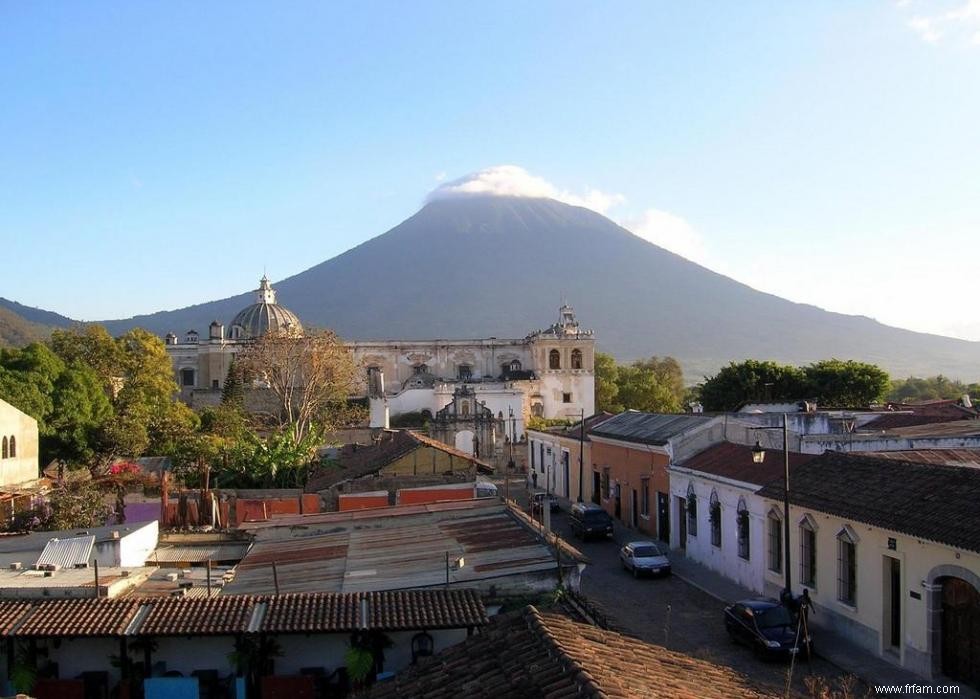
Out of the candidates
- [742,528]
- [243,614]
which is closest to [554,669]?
[243,614]

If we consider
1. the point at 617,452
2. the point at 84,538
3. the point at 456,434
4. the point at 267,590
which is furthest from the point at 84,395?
the point at 267,590

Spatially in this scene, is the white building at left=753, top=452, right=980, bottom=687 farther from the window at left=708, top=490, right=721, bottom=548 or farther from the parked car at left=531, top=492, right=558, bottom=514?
the parked car at left=531, top=492, right=558, bottom=514

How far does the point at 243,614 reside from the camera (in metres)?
11.1

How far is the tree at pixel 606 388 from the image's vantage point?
7662cm

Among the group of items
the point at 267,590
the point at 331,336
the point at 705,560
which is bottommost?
the point at 705,560

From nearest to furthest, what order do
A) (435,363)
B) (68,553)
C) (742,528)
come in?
(68,553), (742,528), (435,363)

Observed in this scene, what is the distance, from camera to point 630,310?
197 metres

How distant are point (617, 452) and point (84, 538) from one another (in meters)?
17.9

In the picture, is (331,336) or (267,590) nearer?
(267,590)

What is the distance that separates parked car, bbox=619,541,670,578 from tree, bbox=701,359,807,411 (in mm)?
35841

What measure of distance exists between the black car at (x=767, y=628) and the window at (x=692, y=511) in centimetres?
731

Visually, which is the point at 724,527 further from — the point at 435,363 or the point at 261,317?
the point at 261,317

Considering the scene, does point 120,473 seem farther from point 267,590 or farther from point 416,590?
point 416,590

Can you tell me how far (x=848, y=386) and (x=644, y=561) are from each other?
126ft
